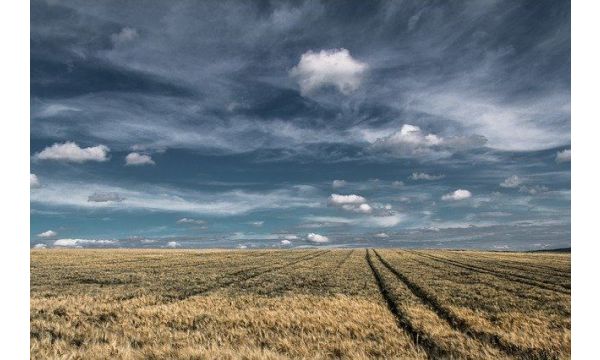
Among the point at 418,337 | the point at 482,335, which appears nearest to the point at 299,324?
the point at 418,337

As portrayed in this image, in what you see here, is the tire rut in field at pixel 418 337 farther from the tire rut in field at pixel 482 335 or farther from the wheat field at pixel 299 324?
the tire rut in field at pixel 482 335

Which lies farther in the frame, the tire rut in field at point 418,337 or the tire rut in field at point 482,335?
the tire rut in field at point 482,335

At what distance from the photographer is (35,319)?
1556cm

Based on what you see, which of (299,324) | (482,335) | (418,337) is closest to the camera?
(418,337)

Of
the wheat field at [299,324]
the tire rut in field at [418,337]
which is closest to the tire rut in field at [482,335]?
the wheat field at [299,324]

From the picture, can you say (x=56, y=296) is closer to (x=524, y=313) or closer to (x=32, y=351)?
(x=32, y=351)

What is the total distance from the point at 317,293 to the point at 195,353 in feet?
45.7

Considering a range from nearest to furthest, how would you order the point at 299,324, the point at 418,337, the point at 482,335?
the point at 418,337 < the point at 482,335 < the point at 299,324

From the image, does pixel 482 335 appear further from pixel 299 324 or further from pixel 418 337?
pixel 299 324

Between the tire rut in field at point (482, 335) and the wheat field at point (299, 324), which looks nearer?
the wheat field at point (299, 324)
